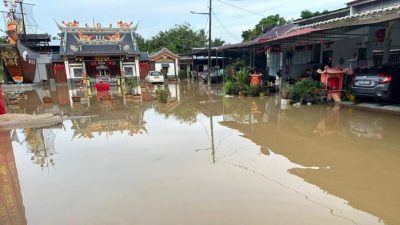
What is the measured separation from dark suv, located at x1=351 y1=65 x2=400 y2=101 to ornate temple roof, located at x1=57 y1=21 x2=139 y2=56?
23870 mm

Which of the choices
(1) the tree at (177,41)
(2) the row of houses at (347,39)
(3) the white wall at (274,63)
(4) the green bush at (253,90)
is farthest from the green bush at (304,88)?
(1) the tree at (177,41)

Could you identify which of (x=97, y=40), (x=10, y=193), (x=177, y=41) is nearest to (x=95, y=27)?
(x=97, y=40)

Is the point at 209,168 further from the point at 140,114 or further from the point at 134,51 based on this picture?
the point at 134,51

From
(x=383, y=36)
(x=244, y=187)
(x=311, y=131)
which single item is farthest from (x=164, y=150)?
(x=383, y=36)

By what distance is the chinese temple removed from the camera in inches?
1172

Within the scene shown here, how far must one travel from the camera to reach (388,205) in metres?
3.81

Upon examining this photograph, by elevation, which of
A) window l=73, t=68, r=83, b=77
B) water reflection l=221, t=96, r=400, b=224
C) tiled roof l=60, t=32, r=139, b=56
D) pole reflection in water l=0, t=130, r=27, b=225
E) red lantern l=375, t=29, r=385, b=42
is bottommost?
pole reflection in water l=0, t=130, r=27, b=225

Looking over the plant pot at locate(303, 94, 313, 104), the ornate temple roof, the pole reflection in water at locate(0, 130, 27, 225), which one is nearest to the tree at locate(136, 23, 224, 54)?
the ornate temple roof

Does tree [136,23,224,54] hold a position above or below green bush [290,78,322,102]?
above

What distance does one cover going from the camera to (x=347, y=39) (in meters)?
15.0

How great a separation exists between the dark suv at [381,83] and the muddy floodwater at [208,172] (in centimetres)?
81

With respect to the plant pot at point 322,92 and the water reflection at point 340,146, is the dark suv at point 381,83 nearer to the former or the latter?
the water reflection at point 340,146

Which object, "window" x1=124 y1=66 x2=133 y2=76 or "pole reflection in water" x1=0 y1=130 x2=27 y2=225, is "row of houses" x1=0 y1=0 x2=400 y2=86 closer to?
"window" x1=124 y1=66 x2=133 y2=76

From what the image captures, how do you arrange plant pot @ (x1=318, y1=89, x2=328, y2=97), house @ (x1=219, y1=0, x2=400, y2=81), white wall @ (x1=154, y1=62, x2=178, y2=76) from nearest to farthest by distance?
house @ (x1=219, y1=0, x2=400, y2=81), plant pot @ (x1=318, y1=89, x2=328, y2=97), white wall @ (x1=154, y1=62, x2=178, y2=76)
